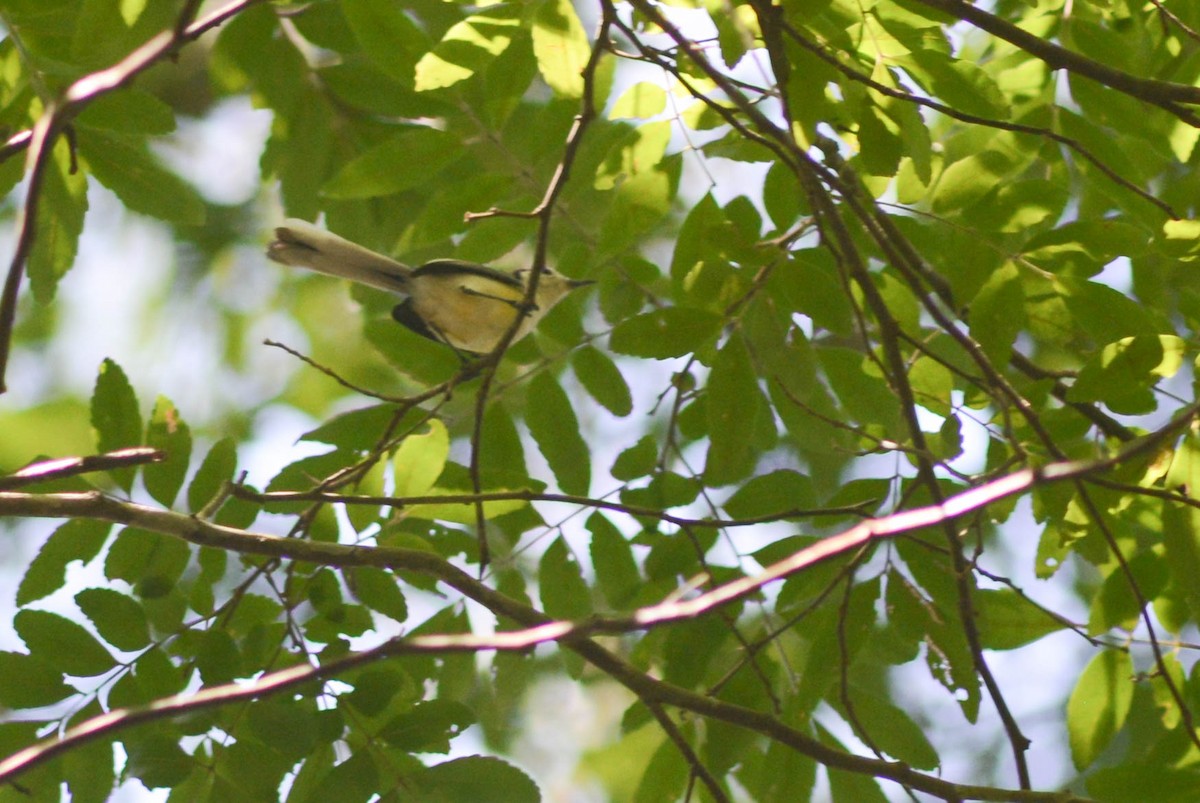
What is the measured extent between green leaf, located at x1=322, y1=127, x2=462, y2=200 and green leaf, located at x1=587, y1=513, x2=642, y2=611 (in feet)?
3.74

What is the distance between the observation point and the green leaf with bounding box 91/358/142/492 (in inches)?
121

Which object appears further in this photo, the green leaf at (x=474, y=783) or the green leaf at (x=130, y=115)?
the green leaf at (x=130, y=115)

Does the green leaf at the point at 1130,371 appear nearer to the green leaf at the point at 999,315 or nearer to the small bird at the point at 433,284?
the green leaf at the point at 999,315

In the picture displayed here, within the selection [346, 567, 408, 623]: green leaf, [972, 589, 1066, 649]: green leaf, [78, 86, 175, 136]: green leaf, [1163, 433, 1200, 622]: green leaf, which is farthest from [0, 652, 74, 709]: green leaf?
[1163, 433, 1200, 622]: green leaf

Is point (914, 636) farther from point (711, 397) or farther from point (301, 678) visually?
point (301, 678)

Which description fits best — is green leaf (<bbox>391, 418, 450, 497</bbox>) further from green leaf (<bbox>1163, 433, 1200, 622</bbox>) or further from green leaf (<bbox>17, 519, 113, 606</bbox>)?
green leaf (<bbox>1163, 433, 1200, 622</bbox>)

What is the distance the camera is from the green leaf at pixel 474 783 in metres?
2.71

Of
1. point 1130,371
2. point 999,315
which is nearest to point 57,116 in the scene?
point 999,315

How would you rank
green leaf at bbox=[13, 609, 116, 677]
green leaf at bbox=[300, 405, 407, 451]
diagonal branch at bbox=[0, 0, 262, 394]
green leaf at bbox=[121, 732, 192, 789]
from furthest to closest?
green leaf at bbox=[300, 405, 407, 451], green leaf at bbox=[13, 609, 116, 677], green leaf at bbox=[121, 732, 192, 789], diagonal branch at bbox=[0, 0, 262, 394]

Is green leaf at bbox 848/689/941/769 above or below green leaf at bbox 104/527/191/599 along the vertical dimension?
below

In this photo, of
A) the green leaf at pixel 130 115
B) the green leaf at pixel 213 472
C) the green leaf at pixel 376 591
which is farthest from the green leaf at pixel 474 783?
the green leaf at pixel 130 115

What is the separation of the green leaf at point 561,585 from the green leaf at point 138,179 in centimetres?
151

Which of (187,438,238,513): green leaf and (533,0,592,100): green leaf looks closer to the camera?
(533,0,592,100): green leaf

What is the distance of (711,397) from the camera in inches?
128
